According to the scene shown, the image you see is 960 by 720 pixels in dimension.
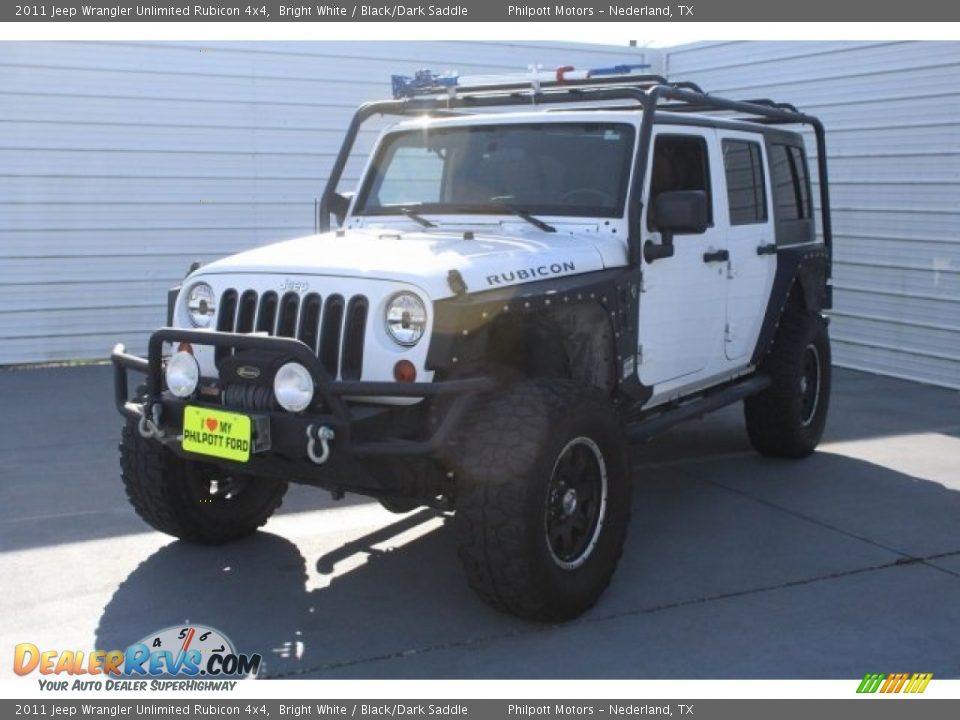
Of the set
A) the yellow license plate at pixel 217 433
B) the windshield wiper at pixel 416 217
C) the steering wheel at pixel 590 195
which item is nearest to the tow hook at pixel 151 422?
the yellow license plate at pixel 217 433

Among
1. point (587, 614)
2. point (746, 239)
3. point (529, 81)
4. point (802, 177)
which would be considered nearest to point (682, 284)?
point (746, 239)

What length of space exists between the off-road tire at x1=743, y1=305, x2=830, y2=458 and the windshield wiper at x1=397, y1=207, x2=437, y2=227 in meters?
2.44

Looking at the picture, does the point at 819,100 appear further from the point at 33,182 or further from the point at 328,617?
the point at 328,617

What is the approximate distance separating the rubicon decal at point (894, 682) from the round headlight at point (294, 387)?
2.12m

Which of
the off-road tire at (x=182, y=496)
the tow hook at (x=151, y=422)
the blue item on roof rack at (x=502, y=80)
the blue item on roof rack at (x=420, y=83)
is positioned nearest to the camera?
the tow hook at (x=151, y=422)

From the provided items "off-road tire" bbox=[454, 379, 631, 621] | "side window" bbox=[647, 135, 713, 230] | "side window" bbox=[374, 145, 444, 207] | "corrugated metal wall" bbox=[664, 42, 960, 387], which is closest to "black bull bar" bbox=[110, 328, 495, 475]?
"off-road tire" bbox=[454, 379, 631, 621]

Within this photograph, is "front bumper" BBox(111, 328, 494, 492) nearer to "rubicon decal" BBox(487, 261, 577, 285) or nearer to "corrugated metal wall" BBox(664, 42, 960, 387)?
"rubicon decal" BBox(487, 261, 577, 285)

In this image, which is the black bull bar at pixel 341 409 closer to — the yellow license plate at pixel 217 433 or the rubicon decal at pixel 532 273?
the yellow license plate at pixel 217 433

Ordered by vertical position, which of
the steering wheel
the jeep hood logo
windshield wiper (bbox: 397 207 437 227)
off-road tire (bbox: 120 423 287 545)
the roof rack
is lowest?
off-road tire (bbox: 120 423 287 545)

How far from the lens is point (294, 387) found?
388 cm

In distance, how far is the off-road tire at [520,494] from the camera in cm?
382

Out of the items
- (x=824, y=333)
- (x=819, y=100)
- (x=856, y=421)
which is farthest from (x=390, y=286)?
(x=819, y=100)

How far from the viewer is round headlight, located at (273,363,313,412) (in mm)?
3857

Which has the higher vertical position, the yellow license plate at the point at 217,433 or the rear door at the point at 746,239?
the rear door at the point at 746,239
